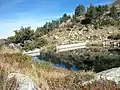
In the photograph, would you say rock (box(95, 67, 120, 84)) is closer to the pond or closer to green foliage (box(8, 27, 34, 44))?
the pond

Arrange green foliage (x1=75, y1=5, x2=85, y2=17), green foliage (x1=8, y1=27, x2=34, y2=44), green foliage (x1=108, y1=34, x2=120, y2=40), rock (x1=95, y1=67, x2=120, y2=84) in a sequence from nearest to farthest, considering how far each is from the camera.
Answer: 1. rock (x1=95, y1=67, x2=120, y2=84)
2. green foliage (x1=8, y1=27, x2=34, y2=44)
3. green foliage (x1=108, y1=34, x2=120, y2=40)
4. green foliage (x1=75, y1=5, x2=85, y2=17)

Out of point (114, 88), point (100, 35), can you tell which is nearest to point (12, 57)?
Answer: point (114, 88)

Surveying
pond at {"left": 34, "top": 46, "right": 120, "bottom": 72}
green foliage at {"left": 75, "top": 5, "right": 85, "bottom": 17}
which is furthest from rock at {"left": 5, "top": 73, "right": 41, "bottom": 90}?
green foliage at {"left": 75, "top": 5, "right": 85, "bottom": 17}

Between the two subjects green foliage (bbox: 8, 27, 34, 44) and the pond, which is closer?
the pond

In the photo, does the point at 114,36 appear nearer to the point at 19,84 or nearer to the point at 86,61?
the point at 86,61

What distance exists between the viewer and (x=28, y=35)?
160 ft

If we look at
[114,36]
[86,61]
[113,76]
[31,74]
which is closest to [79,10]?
[114,36]

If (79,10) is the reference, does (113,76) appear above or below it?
below

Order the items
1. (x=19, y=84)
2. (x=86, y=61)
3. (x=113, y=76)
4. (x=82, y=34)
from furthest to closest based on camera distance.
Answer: (x=82, y=34) → (x=86, y=61) → (x=113, y=76) → (x=19, y=84)

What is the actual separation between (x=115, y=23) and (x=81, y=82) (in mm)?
61953

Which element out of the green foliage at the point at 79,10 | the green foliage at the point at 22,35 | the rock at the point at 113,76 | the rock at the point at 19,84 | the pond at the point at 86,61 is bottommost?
the pond at the point at 86,61

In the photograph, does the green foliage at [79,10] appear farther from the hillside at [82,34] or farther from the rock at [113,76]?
the rock at [113,76]

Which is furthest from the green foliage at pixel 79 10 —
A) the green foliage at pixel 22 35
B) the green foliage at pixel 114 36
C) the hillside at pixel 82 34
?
the green foliage at pixel 22 35

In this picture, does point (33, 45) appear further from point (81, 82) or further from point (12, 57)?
point (81, 82)
